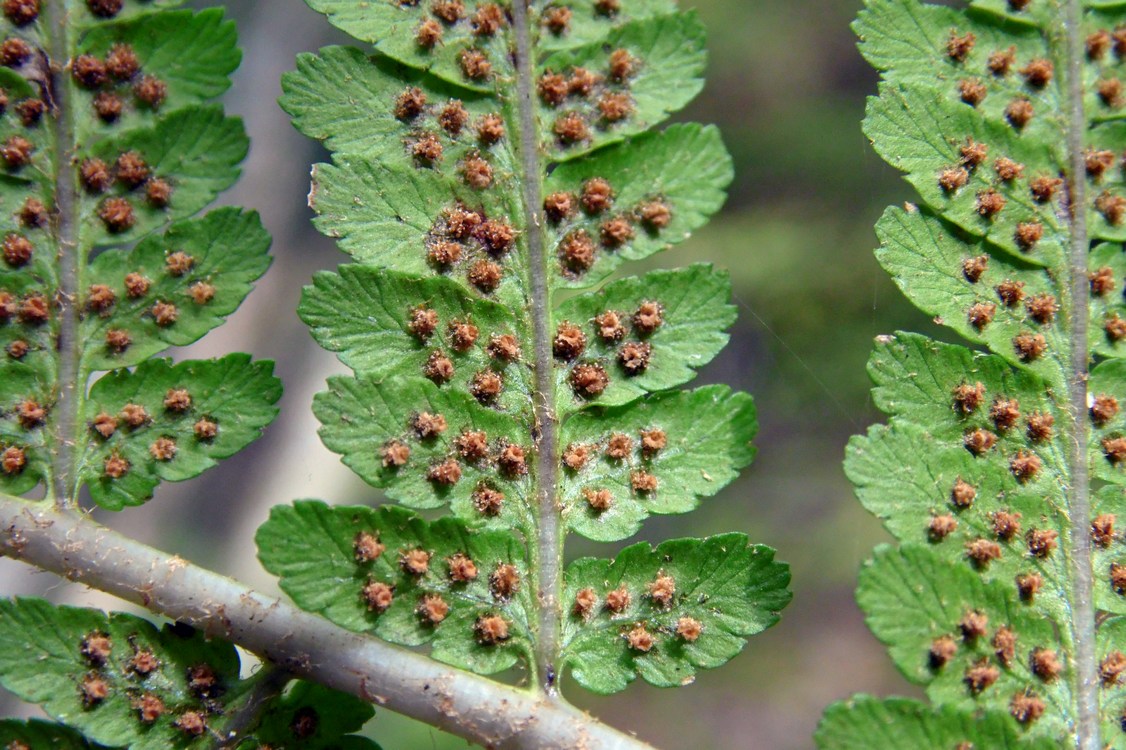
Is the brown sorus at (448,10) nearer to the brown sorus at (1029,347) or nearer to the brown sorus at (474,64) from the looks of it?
the brown sorus at (474,64)

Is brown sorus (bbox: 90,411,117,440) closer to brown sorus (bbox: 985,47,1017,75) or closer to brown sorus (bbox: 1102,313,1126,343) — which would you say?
brown sorus (bbox: 985,47,1017,75)

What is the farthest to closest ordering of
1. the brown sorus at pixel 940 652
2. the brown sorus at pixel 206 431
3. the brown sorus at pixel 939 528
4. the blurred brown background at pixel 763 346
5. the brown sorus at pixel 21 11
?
the blurred brown background at pixel 763 346 < the brown sorus at pixel 206 431 < the brown sorus at pixel 21 11 < the brown sorus at pixel 939 528 < the brown sorus at pixel 940 652

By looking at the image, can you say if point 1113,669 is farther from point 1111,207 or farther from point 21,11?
point 21,11

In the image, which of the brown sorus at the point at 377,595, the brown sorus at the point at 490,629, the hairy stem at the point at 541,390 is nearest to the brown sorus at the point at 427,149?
the hairy stem at the point at 541,390

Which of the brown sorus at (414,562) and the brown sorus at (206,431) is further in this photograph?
the brown sorus at (206,431)

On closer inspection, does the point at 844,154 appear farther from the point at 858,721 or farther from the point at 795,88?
the point at 858,721

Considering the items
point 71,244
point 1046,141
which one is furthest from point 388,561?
point 1046,141

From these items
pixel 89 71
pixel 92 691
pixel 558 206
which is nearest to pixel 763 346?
pixel 558 206
